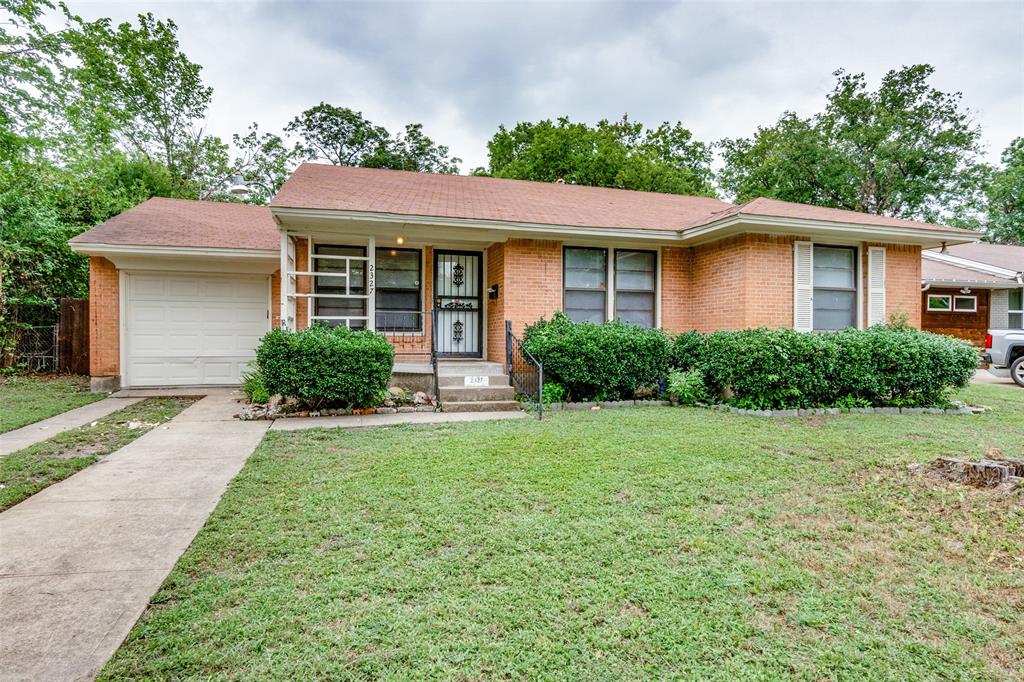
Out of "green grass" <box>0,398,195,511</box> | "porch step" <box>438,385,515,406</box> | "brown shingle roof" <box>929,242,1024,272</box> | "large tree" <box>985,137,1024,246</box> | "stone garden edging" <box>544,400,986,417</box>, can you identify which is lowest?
"green grass" <box>0,398,195,511</box>

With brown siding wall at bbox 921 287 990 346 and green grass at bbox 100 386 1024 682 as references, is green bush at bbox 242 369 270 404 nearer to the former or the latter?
green grass at bbox 100 386 1024 682

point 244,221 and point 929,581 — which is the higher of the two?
point 244,221

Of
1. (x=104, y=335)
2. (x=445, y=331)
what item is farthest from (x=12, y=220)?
(x=445, y=331)

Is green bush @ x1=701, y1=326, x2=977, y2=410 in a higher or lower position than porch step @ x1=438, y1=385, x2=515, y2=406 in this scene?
higher

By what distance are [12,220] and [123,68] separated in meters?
14.6

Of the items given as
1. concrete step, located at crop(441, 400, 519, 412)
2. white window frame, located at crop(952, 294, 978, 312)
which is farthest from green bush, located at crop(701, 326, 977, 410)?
white window frame, located at crop(952, 294, 978, 312)

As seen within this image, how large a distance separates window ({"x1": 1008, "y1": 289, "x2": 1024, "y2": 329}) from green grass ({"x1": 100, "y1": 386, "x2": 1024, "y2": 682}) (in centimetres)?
1761

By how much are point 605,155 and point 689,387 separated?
17.1 m

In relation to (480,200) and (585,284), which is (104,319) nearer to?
(480,200)

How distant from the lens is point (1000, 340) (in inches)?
468

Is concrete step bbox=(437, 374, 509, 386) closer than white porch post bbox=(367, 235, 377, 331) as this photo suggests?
Yes

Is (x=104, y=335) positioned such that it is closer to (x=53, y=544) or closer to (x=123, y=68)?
(x=53, y=544)

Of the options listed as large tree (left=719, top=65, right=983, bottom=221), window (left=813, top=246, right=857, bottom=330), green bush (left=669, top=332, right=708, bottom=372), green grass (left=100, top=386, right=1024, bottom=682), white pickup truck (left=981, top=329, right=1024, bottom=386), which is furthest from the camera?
large tree (left=719, top=65, right=983, bottom=221)

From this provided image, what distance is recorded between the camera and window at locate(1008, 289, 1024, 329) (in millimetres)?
17359
